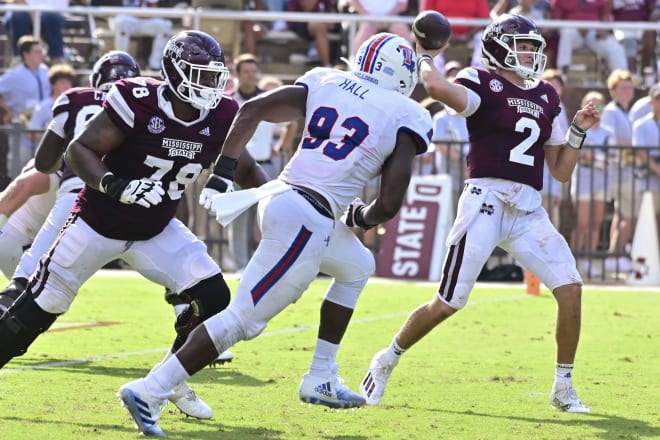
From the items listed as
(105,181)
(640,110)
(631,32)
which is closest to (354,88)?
(105,181)

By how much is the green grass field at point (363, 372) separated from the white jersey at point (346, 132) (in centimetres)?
116

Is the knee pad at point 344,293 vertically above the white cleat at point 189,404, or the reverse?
the knee pad at point 344,293

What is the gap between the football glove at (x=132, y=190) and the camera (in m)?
5.88

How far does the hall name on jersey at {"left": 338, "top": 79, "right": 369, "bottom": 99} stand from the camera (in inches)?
238

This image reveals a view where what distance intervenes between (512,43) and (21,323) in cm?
298

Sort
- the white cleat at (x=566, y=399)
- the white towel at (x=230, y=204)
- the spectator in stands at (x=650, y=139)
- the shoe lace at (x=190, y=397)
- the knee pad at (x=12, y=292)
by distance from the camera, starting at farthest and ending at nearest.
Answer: the spectator in stands at (x=650, y=139)
the knee pad at (x=12, y=292)
the white cleat at (x=566, y=399)
the shoe lace at (x=190, y=397)
the white towel at (x=230, y=204)

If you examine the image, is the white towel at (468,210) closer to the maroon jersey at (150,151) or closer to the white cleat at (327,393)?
the white cleat at (327,393)

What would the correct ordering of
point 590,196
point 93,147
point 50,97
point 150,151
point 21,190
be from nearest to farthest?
point 93,147 < point 150,151 < point 21,190 < point 590,196 < point 50,97

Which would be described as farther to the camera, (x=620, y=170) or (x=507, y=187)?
(x=620, y=170)

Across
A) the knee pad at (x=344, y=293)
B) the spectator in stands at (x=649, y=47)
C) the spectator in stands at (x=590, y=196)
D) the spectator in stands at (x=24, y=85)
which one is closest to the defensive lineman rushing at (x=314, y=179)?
the knee pad at (x=344, y=293)

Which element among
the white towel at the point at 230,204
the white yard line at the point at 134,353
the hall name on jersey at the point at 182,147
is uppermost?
the hall name on jersey at the point at 182,147

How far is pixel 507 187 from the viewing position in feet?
23.4

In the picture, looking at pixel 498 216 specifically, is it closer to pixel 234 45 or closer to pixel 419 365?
pixel 419 365

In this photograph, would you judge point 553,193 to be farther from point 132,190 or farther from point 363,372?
point 132,190
